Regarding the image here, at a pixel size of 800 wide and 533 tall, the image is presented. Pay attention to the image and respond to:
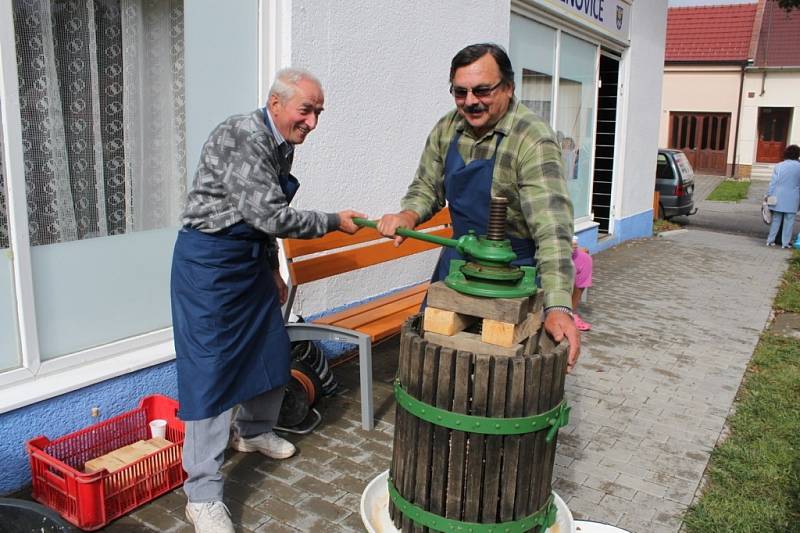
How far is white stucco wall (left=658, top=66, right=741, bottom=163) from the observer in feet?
105

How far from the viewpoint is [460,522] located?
231 centimetres

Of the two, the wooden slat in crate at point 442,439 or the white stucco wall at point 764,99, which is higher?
the white stucco wall at point 764,99

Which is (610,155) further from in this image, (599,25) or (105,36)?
(105,36)

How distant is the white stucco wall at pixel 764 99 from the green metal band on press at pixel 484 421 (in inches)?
1311

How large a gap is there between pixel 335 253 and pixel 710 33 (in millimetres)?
34178

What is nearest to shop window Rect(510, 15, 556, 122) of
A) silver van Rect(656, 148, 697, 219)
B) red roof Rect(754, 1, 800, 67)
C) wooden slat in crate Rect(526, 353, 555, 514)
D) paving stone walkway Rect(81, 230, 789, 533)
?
paving stone walkway Rect(81, 230, 789, 533)

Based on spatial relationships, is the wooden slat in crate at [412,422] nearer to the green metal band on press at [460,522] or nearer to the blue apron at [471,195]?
the green metal band on press at [460,522]

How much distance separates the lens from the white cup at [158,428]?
150 inches

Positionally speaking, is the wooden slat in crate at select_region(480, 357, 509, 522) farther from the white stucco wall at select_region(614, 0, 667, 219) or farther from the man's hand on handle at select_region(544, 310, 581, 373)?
the white stucco wall at select_region(614, 0, 667, 219)

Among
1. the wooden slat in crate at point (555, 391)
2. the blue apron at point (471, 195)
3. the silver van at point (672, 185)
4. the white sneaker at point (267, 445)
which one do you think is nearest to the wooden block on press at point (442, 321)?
the wooden slat in crate at point (555, 391)

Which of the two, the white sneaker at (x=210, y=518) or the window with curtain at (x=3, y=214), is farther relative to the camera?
the window with curtain at (x=3, y=214)

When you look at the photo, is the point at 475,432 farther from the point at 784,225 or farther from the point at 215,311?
the point at 784,225

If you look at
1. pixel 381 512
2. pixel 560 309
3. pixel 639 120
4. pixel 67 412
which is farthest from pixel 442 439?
pixel 639 120

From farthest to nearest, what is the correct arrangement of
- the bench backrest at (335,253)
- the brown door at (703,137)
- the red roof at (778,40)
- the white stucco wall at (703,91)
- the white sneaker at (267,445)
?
the brown door at (703,137) < the white stucco wall at (703,91) < the red roof at (778,40) < the bench backrest at (335,253) < the white sneaker at (267,445)
